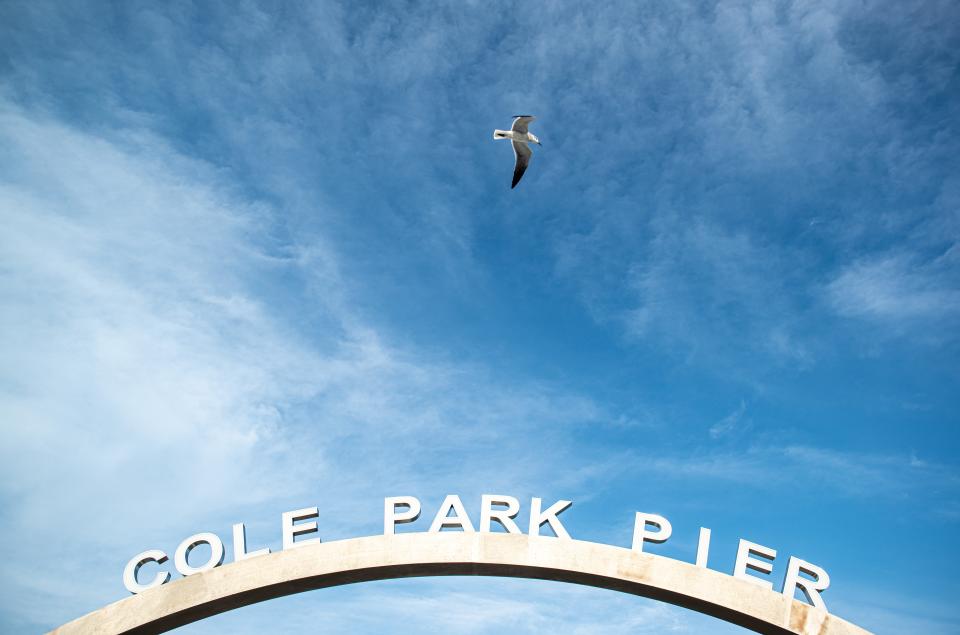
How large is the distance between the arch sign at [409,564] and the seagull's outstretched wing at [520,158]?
8.47 meters

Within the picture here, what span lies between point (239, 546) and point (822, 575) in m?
13.2

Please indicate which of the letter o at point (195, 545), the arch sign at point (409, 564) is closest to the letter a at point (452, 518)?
the arch sign at point (409, 564)

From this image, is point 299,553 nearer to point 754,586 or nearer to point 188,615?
point 188,615

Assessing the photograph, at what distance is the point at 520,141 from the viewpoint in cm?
1991

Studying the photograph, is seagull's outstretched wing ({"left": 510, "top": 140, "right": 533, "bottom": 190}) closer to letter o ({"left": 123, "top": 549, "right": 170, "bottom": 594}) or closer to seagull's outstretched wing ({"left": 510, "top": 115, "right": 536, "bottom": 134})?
seagull's outstretched wing ({"left": 510, "top": 115, "right": 536, "bottom": 134})

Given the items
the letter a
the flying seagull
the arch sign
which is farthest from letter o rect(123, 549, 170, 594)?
the flying seagull

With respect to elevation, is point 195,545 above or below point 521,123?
below

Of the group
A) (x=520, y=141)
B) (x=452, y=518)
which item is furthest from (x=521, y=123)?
(x=452, y=518)

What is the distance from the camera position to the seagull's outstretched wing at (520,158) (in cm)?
1994

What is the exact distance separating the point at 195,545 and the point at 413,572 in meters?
5.17

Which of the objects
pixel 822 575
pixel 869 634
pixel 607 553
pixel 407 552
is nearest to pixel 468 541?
pixel 407 552

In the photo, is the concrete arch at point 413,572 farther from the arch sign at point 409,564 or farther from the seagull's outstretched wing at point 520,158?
the seagull's outstretched wing at point 520,158

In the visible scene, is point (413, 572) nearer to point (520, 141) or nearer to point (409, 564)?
point (409, 564)

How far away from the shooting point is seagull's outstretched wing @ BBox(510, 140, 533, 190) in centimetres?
1994
